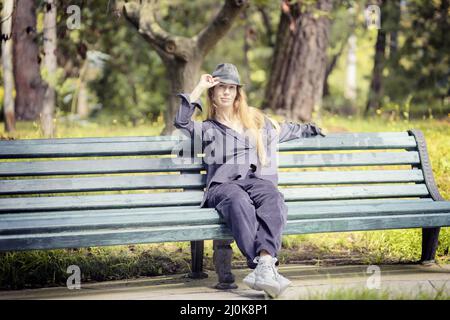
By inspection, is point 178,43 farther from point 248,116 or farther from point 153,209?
point 153,209

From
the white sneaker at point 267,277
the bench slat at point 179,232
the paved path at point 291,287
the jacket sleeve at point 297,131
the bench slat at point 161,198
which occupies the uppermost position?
the jacket sleeve at point 297,131

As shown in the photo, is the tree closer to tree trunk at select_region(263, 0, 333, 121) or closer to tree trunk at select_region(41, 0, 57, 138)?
tree trunk at select_region(41, 0, 57, 138)

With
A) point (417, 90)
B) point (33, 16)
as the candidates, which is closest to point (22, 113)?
point (33, 16)

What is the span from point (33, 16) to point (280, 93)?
430 cm

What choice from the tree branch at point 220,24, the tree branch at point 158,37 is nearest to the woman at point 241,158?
the tree branch at point 220,24

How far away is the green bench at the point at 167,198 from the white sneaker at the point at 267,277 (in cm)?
31

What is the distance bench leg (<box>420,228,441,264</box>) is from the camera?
5562mm

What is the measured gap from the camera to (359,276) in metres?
5.14

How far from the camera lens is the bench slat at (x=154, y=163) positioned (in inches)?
193

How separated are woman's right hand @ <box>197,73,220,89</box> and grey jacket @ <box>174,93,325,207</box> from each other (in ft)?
0.39

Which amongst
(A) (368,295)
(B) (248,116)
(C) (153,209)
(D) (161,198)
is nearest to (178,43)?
(B) (248,116)

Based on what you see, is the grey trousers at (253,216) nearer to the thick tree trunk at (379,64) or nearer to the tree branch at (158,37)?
the tree branch at (158,37)

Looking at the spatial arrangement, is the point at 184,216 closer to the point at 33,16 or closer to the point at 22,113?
the point at 33,16

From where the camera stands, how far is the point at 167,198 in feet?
16.5
